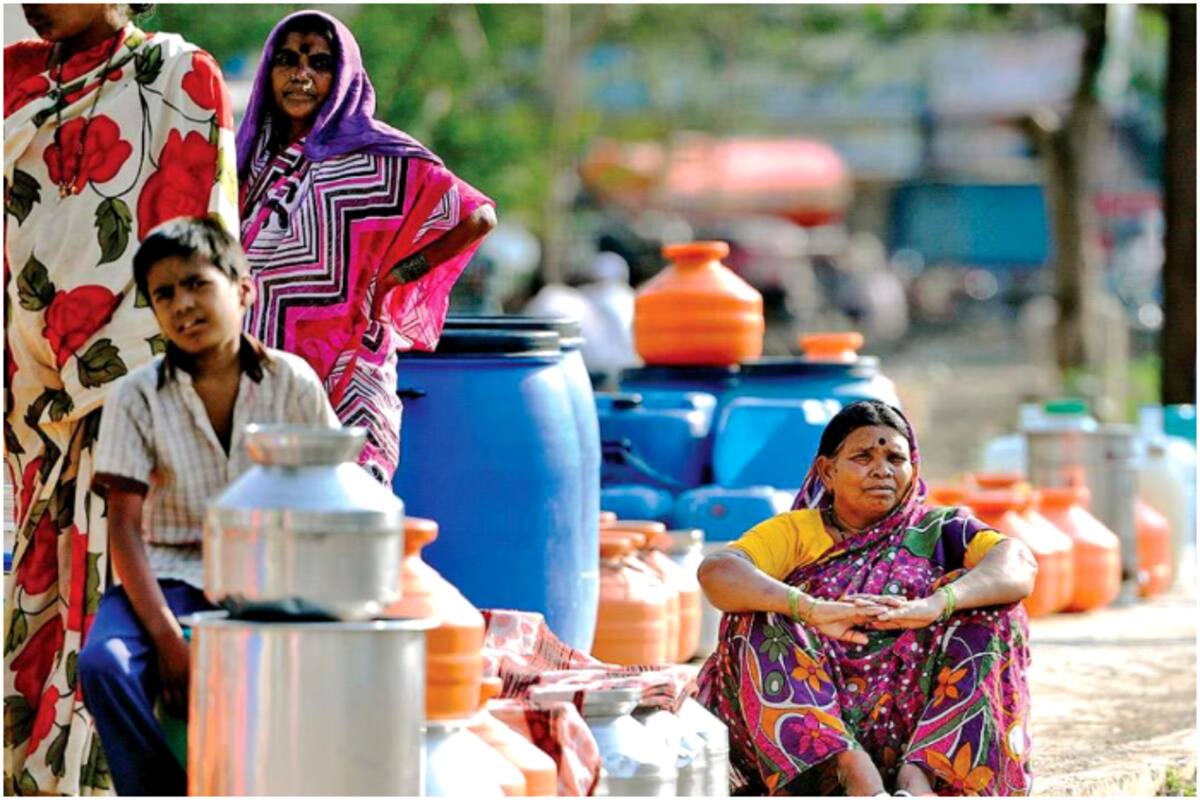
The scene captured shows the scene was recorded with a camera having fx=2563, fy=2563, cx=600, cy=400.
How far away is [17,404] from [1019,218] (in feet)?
146

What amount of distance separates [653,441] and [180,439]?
A: 407 centimetres

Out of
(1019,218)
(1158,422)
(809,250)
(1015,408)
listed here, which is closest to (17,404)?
(1158,422)

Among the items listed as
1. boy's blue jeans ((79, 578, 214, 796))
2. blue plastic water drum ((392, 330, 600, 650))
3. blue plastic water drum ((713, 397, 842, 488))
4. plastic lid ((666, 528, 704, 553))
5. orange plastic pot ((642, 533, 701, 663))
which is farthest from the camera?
blue plastic water drum ((713, 397, 842, 488))

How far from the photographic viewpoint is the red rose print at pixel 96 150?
5082 millimetres

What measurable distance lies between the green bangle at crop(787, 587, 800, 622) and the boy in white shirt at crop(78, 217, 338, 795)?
122 cm

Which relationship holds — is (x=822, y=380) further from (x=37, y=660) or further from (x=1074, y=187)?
(x=1074, y=187)

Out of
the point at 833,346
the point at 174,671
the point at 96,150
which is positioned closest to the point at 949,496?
the point at 833,346

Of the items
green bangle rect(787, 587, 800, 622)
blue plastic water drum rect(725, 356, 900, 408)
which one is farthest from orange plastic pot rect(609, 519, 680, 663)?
green bangle rect(787, 587, 800, 622)

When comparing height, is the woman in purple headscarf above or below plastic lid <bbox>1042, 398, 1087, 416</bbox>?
above

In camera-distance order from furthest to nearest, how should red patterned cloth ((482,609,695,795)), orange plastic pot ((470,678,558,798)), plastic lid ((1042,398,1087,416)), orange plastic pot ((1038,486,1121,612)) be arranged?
plastic lid ((1042,398,1087,416)), orange plastic pot ((1038,486,1121,612)), red patterned cloth ((482,609,695,795)), orange plastic pot ((470,678,558,798))

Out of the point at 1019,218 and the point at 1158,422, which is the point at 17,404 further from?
the point at 1019,218

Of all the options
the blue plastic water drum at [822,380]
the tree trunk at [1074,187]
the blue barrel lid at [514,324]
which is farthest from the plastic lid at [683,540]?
the tree trunk at [1074,187]

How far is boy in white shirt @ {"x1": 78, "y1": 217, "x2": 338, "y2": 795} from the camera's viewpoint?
157 inches

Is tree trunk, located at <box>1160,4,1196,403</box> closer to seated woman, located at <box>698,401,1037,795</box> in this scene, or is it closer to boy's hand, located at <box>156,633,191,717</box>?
seated woman, located at <box>698,401,1037,795</box>
